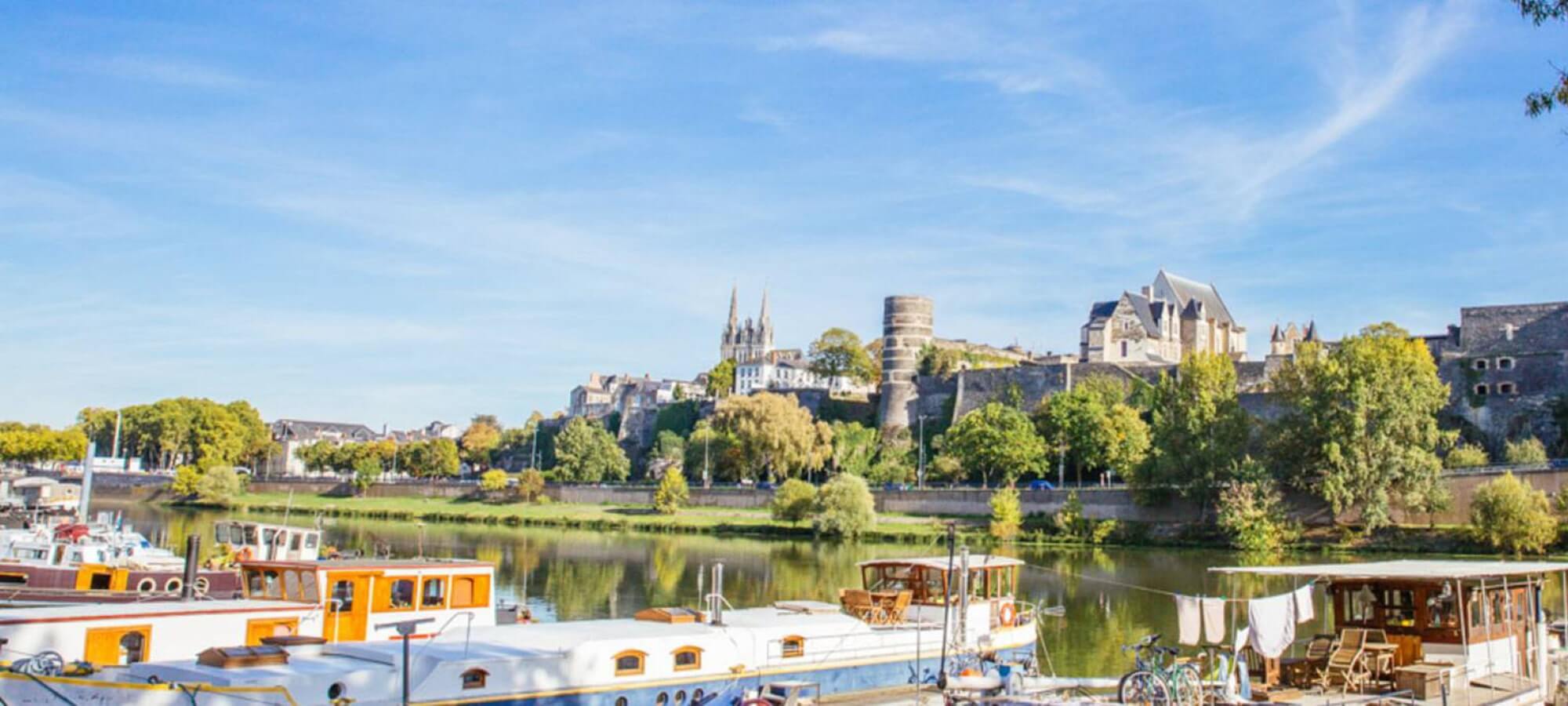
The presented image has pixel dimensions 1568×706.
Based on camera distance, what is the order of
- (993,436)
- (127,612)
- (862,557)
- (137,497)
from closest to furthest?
(127,612), (862,557), (993,436), (137,497)

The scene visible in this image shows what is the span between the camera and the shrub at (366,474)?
108375 millimetres

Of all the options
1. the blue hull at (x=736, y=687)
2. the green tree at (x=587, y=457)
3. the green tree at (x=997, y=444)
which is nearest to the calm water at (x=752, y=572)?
the blue hull at (x=736, y=687)

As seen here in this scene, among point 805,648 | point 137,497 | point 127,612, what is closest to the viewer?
point 127,612

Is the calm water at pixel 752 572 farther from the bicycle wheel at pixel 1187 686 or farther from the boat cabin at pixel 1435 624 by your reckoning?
the bicycle wheel at pixel 1187 686

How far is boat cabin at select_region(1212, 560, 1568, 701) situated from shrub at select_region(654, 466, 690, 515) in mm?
67307

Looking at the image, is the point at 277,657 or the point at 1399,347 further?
the point at 1399,347

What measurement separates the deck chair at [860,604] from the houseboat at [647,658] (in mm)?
26

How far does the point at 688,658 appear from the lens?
19.4 m

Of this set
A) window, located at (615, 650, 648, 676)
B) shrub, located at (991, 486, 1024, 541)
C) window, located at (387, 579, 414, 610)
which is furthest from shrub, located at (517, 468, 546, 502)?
window, located at (615, 650, 648, 676)

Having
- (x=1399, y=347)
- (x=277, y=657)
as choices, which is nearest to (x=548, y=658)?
(x=277, y=657)

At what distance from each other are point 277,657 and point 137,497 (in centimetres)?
9922

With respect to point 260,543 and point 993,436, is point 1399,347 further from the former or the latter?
point 260,543

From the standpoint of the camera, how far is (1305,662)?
1880cm

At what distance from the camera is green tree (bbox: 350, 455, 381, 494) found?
108 meters
